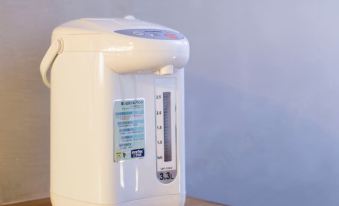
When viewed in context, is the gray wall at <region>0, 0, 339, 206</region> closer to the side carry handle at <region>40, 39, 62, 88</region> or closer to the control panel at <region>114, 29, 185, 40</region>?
the side carry handle at <region>40, 39, 62, 88</region>

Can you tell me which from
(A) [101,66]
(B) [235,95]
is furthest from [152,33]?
(B) [235,95]

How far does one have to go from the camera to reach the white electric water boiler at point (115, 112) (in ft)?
3.33

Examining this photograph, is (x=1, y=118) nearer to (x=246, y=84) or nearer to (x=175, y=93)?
(x=175, y=93)

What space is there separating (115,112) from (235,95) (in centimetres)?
71

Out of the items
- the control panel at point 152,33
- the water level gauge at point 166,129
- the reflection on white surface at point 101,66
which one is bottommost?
the water level gauge at point 166,129

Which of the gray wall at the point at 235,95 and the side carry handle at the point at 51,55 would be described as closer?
the side carry handle at the point at 51,55

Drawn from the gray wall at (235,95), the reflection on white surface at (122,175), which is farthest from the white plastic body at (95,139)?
the gray wall at (235,95)

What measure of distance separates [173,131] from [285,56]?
0.81m

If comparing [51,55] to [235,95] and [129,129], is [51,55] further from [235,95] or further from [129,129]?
[235,95]

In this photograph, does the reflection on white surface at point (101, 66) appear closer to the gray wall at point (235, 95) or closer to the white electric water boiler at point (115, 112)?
the white electric water boiler at point (115, 112)

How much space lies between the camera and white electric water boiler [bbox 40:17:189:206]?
1015mm

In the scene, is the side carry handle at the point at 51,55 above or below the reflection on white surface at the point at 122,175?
above

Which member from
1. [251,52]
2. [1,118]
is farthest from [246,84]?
[1,118]

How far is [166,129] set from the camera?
1.10m
